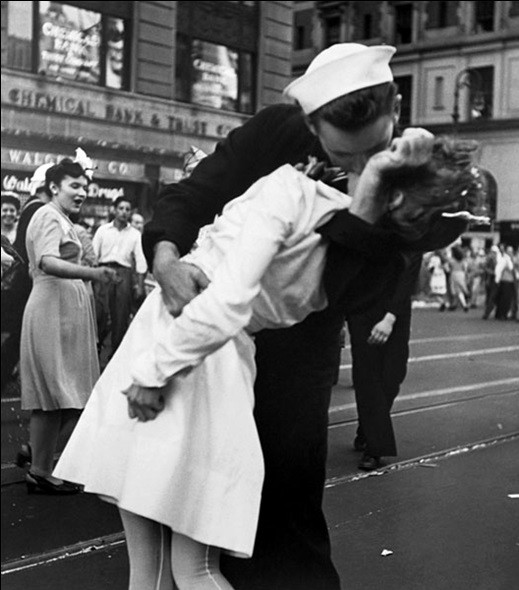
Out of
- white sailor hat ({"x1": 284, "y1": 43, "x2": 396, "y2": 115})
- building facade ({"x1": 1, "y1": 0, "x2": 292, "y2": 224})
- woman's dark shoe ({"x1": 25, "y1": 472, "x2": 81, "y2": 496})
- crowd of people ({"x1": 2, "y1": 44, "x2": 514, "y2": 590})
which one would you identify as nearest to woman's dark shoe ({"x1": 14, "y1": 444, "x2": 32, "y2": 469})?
woman's dark shoe ({"x1": 25, "y1": 472, "x2": 81, "y2": 496})

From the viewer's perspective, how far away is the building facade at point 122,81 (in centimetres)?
307

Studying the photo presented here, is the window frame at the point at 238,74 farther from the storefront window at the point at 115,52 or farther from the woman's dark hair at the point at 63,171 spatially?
the woman's dark hair at the point at 63,171

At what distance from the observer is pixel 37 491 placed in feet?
16.3

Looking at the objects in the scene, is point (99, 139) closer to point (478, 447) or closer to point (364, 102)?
point (478, 447)

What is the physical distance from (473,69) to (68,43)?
108 feet

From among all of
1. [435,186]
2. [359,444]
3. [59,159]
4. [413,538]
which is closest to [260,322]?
[435,186]

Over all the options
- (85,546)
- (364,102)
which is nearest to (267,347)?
(364,102)

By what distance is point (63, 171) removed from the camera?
5031 mm

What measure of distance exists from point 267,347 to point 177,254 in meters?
0.30

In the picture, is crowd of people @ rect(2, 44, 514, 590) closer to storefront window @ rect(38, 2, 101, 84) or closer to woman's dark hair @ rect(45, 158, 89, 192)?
storefront window @ rect(38, 2, 101, 84)

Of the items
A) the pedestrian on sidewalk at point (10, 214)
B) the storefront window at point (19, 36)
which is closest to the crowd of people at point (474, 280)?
the pedestrian on sidewalk at point (10, 214)

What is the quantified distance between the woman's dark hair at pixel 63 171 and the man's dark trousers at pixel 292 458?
8.89 ft

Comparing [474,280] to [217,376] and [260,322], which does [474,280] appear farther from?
[217,376]

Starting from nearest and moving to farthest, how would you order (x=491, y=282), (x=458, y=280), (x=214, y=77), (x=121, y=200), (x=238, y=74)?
(x=121, y=200), (x=238, y=74), (x=214, y=77), (x=491, y=282), (x=458, y=280)
